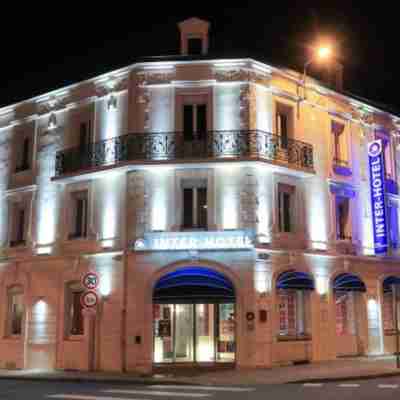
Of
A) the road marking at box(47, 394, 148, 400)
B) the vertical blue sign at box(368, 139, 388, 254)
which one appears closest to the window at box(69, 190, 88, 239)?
the road marking at box(47, 394, 148, 400)

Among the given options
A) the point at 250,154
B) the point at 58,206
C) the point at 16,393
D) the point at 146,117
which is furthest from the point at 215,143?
the point at 16,393

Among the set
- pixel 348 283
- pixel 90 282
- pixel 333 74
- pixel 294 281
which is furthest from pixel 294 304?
pixel 333 74

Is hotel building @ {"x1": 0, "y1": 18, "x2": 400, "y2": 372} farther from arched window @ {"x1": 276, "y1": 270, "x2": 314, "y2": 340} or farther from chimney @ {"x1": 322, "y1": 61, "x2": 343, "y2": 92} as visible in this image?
chimney @ {"x1": 322, "y1": 61, "x2": 343, "y2": 92}

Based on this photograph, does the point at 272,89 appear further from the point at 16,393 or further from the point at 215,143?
the point at 16,393

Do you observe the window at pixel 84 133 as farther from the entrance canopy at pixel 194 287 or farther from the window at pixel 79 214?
the entrance canopy at pixel 194 287

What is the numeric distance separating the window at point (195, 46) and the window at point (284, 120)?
3.45m

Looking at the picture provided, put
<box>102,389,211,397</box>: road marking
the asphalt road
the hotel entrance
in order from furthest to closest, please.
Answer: the hotel entrance, <box>102,389,211,397</box>: road marking, the asphalt road

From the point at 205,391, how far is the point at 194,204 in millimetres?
7033

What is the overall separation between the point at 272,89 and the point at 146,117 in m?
4.55

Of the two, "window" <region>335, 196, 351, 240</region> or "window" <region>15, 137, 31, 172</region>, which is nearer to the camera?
"window" <region>335, 196, 351, 240</region>

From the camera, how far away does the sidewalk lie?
15352 mm

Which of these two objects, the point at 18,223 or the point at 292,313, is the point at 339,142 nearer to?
the point at 292,313

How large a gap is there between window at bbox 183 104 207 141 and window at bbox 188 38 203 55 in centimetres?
209

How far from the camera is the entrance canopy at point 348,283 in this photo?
2062 centimetres
